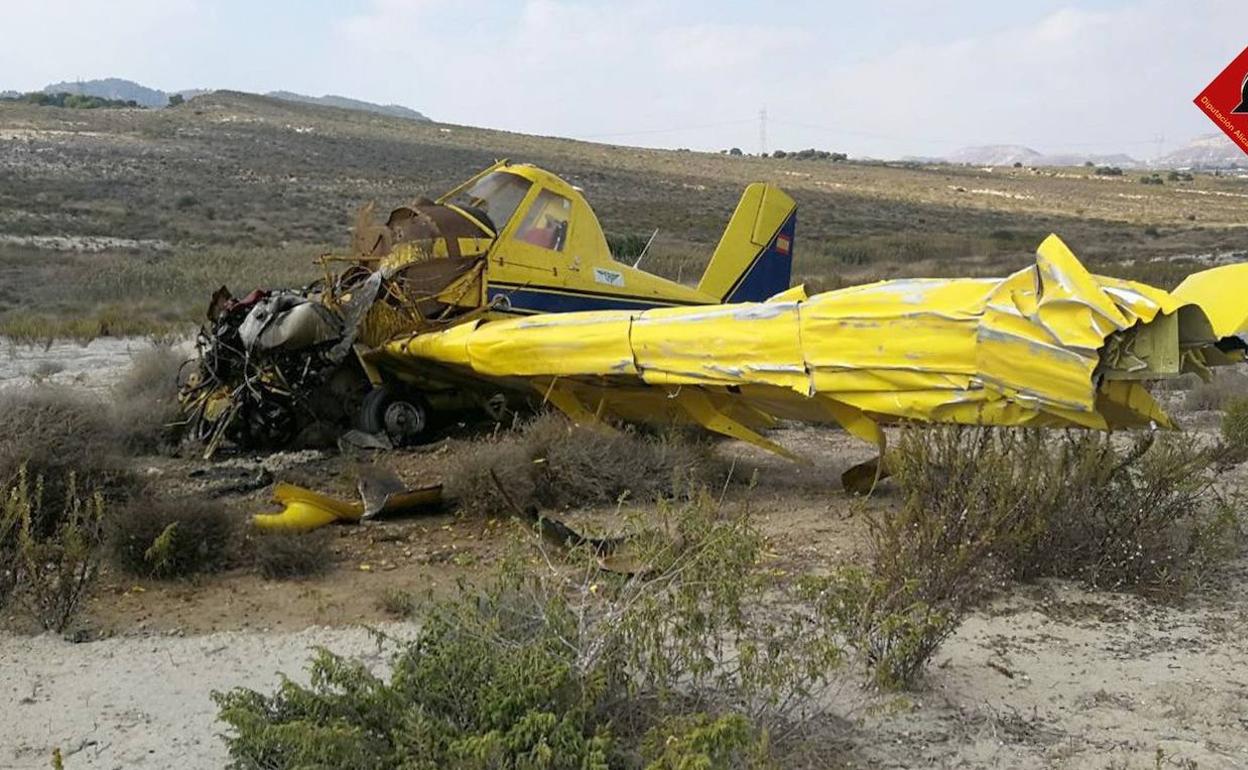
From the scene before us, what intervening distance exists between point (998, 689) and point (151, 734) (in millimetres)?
3270

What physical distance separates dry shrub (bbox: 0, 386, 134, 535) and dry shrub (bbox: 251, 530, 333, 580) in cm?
139

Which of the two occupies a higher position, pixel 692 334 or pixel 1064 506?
pixel 692 334

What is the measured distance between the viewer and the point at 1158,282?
994 inches

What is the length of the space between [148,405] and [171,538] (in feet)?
14.1

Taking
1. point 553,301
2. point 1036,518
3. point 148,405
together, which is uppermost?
point 553,301

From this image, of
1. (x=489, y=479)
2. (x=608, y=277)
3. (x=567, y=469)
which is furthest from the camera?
(x=608, y=277)

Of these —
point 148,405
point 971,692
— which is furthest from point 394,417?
point 971,692

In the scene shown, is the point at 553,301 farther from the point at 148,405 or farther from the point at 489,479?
the point at 148,405

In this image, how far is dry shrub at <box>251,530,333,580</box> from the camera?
5.88 m

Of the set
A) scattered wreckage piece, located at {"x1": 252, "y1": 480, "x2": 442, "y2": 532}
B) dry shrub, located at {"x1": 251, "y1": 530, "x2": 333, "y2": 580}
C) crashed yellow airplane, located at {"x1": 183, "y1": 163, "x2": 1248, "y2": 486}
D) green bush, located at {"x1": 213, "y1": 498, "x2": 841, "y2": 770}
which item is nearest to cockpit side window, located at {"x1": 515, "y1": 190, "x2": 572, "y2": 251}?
crashed yellow airplane, located at {"x1": 183, "y1": 163, "x2": 1248, "y2": 486}

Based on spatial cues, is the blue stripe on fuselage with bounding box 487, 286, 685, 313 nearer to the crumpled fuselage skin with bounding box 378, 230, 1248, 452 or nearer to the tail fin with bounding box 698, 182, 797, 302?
the tail fin with bounding box 698, 182, 797, 302

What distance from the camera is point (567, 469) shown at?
7418 millimetres

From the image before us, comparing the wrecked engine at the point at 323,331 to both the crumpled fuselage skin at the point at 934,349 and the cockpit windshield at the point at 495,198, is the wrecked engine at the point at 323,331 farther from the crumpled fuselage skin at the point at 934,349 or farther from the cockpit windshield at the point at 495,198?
the crumpled fuselage skin at the point at 934,349

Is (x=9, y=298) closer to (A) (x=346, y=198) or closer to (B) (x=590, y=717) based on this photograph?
(B) (x=590, y=717)
